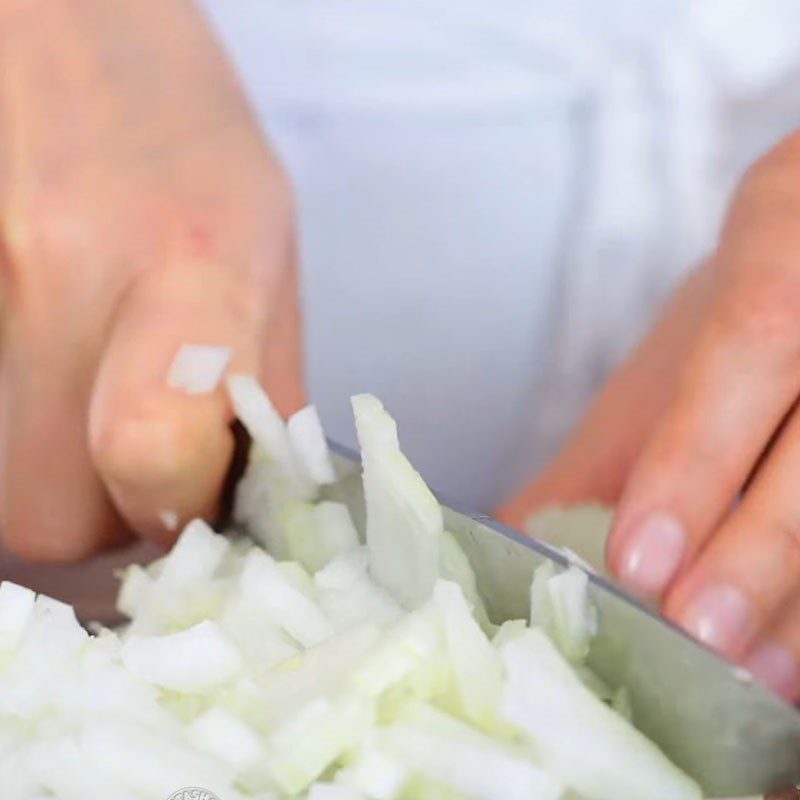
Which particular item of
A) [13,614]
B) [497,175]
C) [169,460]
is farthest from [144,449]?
[497,175]

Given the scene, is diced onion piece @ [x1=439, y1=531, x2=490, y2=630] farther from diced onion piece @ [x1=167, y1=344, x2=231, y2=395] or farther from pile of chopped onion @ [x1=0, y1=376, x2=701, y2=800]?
diced onion piece @ [x1=167, y1=344, x2=231, y2=395]

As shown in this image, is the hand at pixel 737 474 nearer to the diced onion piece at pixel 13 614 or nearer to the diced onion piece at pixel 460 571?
the diced onion piece at pixel 460 571

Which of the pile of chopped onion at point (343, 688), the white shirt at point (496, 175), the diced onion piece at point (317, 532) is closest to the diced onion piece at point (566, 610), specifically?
the pile of chopped onion at point (343, 688)

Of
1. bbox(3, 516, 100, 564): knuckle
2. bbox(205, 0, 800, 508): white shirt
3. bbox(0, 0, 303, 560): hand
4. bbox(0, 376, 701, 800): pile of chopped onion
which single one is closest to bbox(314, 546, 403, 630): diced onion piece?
bbox(0, 376, 701, 800): pile of chopped onion

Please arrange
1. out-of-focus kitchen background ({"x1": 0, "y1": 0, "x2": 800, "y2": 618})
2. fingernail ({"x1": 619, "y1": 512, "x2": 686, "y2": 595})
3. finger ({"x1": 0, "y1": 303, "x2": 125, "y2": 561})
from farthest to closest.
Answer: out-of-focus kitchen background ({"x1": 0, "y1": 0, "x2": 800, "y2": 618}), finger ({"x1": 0, "y1": 303, "x2": 125, "y2": 561}), fingernail ({"x1": 619, "y1": 512, "x2": 686, "y2": 595})

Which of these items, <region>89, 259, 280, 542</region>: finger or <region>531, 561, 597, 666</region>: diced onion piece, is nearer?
<region>531, 561, 597, 666</region>: diced onion piece

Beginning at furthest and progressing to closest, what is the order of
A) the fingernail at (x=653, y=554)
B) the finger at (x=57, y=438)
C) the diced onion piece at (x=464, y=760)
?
the finger at (x=57, y=438) < the fingernail at (x=653, y=554) < the diced onion piece at (x=464, y=760)

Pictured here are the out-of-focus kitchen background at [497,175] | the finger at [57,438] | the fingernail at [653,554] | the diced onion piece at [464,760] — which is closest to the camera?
the diced onion piece at [464,760]

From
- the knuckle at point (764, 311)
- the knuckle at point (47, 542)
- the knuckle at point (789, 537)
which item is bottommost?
the knuckle at point (47, 542)
